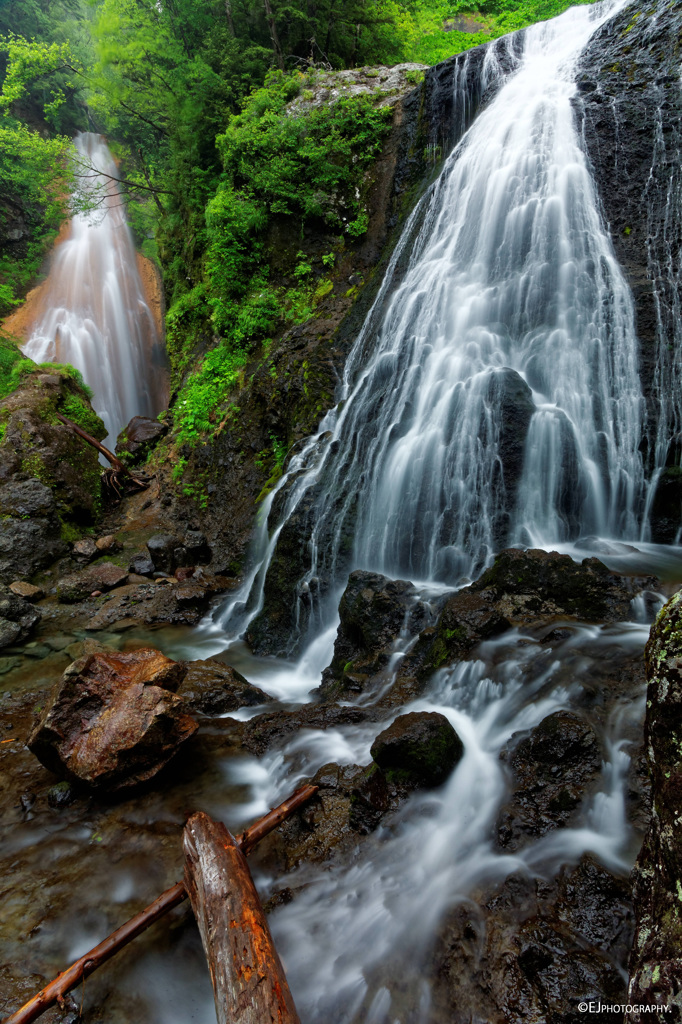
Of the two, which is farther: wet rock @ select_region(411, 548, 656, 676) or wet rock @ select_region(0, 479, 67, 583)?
wet rock @ select_region(0, 479, 67, 583)

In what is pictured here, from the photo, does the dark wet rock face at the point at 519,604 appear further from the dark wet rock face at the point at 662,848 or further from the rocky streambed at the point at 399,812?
the dark wet rock face at the point at 662,848

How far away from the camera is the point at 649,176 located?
7.43m

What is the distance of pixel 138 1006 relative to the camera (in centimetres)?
223

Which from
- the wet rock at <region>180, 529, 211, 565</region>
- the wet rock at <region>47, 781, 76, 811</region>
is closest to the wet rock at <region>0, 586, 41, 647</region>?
the wet rock at <region>180, 529, 211, 565</region>

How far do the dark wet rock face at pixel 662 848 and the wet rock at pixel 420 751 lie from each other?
1531mm

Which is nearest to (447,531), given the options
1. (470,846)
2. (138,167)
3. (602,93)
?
(470,846)

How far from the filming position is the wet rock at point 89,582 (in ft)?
27.1

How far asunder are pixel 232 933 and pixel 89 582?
308 inches

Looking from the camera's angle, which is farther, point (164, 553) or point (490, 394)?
point (164, 553)

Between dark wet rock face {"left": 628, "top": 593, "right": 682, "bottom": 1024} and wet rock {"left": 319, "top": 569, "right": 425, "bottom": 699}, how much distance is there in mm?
3090

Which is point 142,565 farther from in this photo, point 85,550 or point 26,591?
point 26,591

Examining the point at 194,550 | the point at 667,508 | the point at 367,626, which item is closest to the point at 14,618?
the point at 194,550

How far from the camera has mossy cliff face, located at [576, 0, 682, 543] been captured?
600 centimetres

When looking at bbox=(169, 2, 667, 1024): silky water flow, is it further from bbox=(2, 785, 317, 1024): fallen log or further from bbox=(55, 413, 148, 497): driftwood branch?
bbox=(55, 413, 148, 497): driftwood branch
